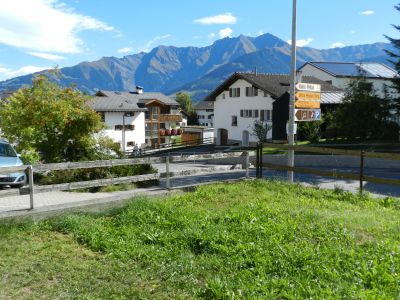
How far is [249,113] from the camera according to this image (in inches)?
1876

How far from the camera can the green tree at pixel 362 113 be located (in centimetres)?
3341

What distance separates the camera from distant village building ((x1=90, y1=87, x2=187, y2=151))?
62594 mm

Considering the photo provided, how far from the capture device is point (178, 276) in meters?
5.94

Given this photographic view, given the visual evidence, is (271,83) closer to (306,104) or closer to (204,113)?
(306,104)

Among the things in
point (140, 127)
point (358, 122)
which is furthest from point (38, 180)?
point (140, 127)

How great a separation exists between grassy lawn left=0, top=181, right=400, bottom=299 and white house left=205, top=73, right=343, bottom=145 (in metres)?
34.1

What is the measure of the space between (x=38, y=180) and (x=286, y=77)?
39.4 m

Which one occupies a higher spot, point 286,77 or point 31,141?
point 286,77

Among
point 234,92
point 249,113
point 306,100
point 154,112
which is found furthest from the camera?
point 154,112

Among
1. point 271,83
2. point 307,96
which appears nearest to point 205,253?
point 307,96

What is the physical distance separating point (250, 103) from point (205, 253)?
4143 centimetres

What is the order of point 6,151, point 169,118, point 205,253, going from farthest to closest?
1. point 169,118
2. point 6,151
3. point 205,253

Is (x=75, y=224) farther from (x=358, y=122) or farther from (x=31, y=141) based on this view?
(x=358, y=122)

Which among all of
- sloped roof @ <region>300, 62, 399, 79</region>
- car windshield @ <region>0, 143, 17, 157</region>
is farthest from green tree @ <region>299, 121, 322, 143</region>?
car windshield @ <region>0, 143, 17, 157</region>
